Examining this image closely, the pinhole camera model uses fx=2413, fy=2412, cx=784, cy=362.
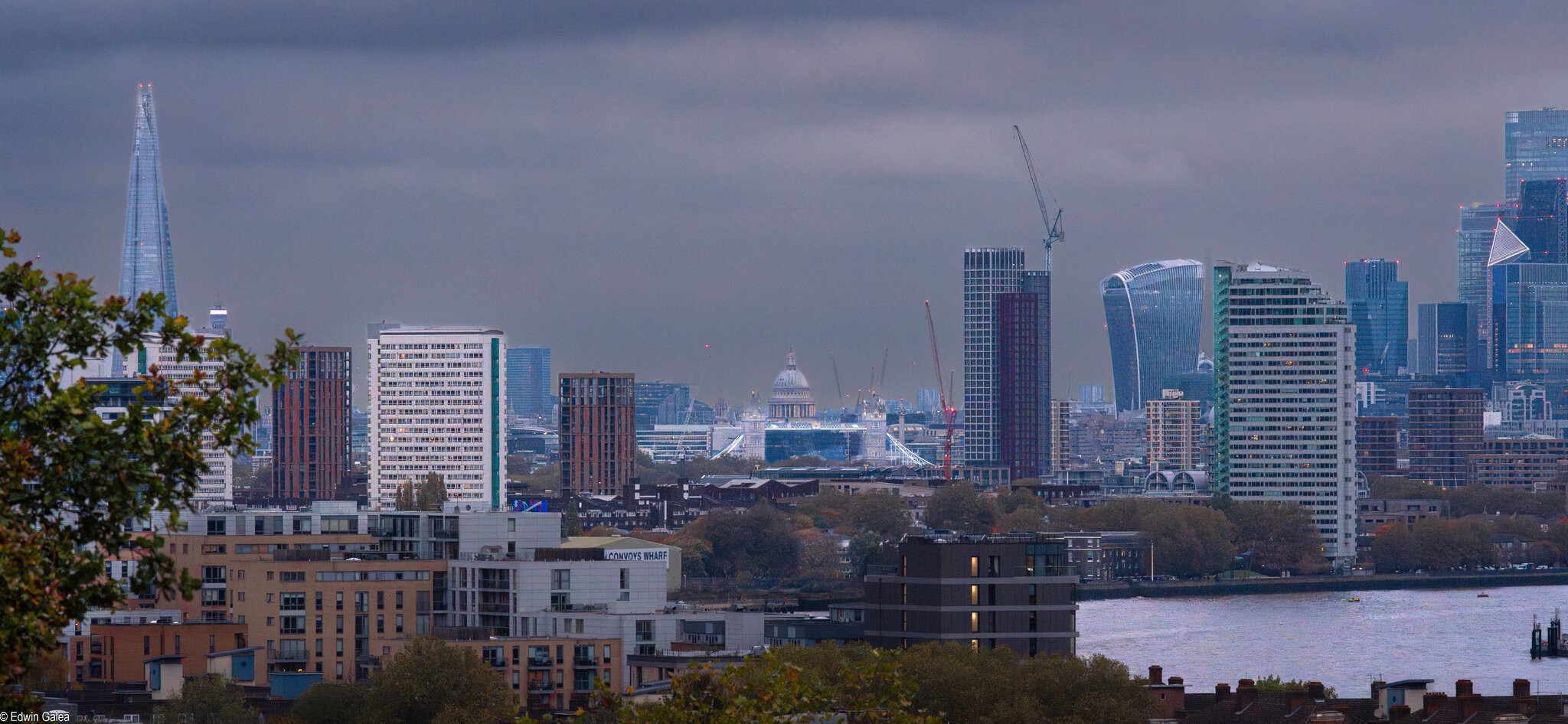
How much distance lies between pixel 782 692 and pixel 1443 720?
744 inches

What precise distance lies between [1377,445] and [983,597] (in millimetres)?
126410

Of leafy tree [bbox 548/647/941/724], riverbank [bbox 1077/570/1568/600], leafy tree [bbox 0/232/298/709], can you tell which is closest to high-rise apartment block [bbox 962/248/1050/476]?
riverbank [bbox 1077/570/1568/600]

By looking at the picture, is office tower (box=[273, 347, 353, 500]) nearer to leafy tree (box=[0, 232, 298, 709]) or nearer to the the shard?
the the shard

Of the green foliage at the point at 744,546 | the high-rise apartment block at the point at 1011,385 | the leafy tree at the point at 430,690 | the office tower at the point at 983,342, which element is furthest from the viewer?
the office tower at the point at 983,342

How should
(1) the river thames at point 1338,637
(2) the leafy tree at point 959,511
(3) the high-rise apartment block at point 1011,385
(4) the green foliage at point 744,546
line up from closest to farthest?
(1) the river thames at point 1338,637 → (4) the green foliage at point 744,546 → (2) the leafy tree at point 959,511 → (3) the high-rise apartment block at point 1011,385

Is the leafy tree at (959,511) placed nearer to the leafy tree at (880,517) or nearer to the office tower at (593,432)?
the leafy tree at (880,517)

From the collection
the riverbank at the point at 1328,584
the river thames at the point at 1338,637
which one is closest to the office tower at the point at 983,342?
the riverbank at the point at 1328,584

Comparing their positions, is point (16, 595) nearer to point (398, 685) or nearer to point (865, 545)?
point (398, 685)

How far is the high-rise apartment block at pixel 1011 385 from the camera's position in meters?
178

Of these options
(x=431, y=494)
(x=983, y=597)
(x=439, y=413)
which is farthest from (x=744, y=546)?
(x=983, y=597)

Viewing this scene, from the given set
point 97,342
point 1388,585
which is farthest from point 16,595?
point 1388,585

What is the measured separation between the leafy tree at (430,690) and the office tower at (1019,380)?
147m

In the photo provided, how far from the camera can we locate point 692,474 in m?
176

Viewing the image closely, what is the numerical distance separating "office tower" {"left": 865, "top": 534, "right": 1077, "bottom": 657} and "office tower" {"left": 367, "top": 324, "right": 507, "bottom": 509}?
81.1m
